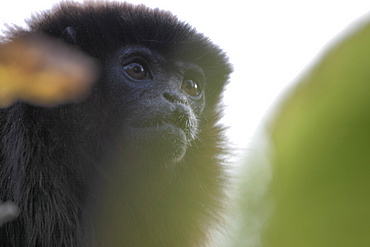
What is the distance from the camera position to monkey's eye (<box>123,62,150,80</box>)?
12.9 feet

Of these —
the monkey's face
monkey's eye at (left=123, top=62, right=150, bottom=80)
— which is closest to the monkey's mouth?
the monkey's face

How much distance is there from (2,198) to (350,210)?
356cm

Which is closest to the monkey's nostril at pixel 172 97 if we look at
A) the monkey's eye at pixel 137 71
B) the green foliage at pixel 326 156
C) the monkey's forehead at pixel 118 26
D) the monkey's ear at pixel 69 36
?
the monkey's eye at pixel 137 71

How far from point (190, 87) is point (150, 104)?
0.67 meters

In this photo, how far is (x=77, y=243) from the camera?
11.1 ft

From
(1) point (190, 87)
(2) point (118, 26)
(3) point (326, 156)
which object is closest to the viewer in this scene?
(2) point (118, 26)

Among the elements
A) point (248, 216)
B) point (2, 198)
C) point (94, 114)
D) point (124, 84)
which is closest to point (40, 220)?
point (2, 198)

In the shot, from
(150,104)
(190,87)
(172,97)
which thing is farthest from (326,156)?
(150,104)

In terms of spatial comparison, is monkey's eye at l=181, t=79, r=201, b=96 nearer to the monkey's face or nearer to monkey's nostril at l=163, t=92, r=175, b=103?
the monkey's face

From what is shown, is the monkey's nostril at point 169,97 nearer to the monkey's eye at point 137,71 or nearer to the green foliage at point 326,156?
the monkey's eye at point 137,71

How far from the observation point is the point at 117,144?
3773 mm

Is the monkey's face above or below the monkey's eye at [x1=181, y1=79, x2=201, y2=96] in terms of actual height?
below

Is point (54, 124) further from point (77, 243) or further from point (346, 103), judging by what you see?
point (346, 103)

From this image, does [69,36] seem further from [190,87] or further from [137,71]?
[190,87]
